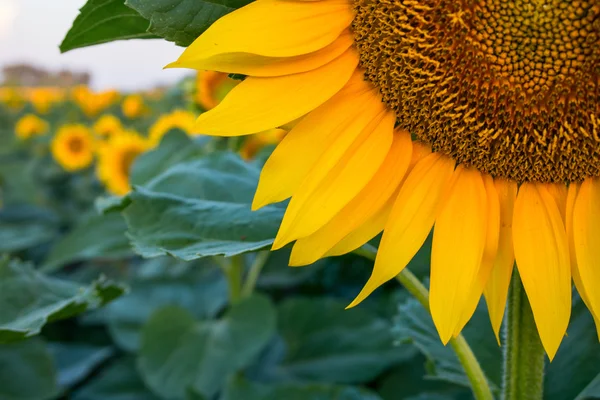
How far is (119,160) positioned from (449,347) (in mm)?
2125

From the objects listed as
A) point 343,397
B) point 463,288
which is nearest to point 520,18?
point 463,288

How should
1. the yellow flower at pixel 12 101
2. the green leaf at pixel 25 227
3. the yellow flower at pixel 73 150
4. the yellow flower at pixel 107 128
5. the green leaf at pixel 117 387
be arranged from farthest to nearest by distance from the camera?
the yellow flower at pixel 12 101, the yellow flower at pixel 73 150, the yellow flower at pixel 107 128, the green leaf at pixel 25 227, the green leaf at pixel 117 387

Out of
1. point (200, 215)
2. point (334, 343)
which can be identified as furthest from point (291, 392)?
point (200, 215)

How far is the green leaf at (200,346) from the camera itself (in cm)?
177

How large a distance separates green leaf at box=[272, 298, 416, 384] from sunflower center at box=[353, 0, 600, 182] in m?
1.19

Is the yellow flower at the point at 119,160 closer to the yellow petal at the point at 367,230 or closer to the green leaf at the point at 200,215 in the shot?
the green leaf at the point at 200,215

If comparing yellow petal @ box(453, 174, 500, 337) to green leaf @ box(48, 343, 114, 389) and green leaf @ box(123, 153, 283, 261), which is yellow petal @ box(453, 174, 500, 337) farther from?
green leaf @ box(48, 343, 114, 389)

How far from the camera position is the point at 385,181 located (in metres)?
0.76

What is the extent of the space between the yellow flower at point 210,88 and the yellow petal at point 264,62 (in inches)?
53.1

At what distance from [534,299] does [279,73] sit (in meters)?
0.38

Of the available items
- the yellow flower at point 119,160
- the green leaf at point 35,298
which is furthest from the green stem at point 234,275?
the yellow flower at point 119,160

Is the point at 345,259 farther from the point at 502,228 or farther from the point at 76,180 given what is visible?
the point at 76,180

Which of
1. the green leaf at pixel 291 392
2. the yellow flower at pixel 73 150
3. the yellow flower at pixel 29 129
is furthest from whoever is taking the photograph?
the yellow flower at pixel 29 129

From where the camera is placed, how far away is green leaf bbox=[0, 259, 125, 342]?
0.94m
